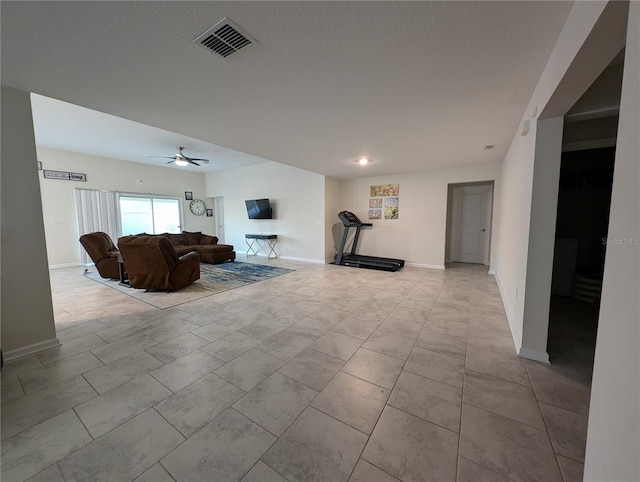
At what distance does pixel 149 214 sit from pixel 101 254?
324cm

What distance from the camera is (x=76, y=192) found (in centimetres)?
611

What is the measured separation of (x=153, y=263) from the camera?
3893 millimetres

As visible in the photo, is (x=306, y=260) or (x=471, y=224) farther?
(x=306, y=260)

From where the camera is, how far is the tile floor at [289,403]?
4.01 ft

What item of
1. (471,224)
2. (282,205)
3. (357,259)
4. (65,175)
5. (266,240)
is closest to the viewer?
(65,175)

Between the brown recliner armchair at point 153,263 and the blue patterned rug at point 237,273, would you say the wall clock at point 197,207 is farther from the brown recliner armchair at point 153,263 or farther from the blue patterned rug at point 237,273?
the brown recliner armchair at point 153,263

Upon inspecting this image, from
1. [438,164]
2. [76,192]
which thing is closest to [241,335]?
[438,164]

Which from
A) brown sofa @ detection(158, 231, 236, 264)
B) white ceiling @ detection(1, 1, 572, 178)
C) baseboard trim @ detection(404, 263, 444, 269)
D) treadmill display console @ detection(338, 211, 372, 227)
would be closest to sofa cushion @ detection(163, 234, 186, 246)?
brown sofa @ detection(158, 231, 236, 264)

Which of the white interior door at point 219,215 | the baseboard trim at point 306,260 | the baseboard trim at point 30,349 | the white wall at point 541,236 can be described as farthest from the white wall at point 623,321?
the white interior door at point 219,215

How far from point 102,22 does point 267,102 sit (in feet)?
4.10

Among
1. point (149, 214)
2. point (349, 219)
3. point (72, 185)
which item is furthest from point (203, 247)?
point (349, 219)

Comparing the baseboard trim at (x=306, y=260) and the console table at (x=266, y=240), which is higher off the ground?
the console table at (x=266, y=240)

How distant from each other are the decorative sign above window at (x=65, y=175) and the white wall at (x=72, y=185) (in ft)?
0.26

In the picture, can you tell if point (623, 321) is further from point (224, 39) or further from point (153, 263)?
point (153, 263)
